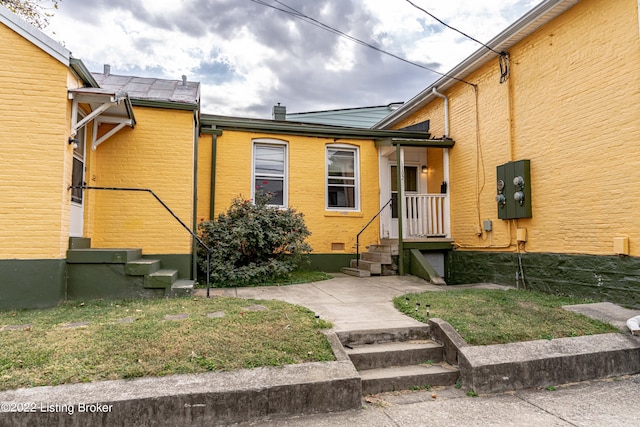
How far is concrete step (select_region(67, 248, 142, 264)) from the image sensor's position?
18.4ft

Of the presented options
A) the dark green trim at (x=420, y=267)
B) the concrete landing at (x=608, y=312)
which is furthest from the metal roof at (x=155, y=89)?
the concrete landing at (x=608, y=312)

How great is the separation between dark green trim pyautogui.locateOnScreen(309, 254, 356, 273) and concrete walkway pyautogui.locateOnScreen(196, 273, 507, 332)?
883mm

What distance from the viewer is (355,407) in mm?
3094

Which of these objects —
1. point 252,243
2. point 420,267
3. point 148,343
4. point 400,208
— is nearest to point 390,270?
point 420,267

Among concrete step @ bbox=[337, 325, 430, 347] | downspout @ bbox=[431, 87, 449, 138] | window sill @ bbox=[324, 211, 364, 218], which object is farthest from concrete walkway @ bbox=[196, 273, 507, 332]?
downspout @ bbox=[431, 87, 449, 138]

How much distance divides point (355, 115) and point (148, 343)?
1697 cm

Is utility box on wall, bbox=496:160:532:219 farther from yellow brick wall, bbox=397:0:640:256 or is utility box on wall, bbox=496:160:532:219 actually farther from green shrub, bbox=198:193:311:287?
green shrub, bbox=198:193:311:287

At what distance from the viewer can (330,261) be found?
9648 millimetres

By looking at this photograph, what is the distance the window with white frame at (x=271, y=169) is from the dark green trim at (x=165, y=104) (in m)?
2.46

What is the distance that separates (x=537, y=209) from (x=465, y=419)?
5345 millimetres

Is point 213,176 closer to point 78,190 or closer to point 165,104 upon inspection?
point 165,104

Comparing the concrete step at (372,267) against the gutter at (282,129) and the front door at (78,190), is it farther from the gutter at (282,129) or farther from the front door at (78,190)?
the front door at (78,190)

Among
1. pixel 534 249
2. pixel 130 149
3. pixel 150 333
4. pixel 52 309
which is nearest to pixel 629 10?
pixel 534 249

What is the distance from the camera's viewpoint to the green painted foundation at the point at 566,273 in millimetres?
5363
